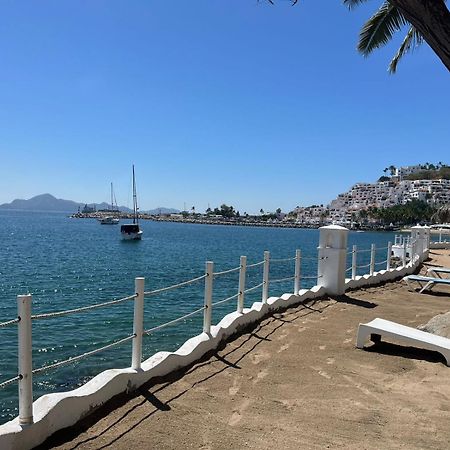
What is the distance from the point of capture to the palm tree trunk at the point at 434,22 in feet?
11.1

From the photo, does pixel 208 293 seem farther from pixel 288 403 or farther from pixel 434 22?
pixel 434 22

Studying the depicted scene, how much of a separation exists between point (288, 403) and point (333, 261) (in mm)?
6911

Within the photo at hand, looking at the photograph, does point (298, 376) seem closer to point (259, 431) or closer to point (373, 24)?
point (259, 431)

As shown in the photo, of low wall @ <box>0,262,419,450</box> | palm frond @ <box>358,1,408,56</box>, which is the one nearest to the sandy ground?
low wall @ <box>0,262,419,450</box>

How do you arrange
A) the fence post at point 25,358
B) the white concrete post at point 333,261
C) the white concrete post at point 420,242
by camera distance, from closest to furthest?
the fence post at point 25,358
the white concrete post at point 333,261
the white concrete post at point 420,242

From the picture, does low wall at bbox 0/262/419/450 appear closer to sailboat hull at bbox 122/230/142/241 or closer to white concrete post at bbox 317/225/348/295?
white concrete post at bbox 317/225/348/295

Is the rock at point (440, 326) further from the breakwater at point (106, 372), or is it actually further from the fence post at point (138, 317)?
the fence post at point (138, 317)

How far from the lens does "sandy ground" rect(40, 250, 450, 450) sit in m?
4.17

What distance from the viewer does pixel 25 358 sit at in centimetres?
378

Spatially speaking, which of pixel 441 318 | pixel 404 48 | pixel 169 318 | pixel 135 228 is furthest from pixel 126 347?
pixel 135 228

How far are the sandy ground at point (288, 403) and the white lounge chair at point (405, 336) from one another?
0.54ft

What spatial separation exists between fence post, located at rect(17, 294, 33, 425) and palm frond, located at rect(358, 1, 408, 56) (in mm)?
11342

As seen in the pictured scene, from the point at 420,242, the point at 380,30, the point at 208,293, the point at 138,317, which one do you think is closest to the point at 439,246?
the point at 420,242

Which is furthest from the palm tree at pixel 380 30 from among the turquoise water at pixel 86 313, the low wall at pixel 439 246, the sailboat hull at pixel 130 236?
the sailboat hull at pixel 130 236
